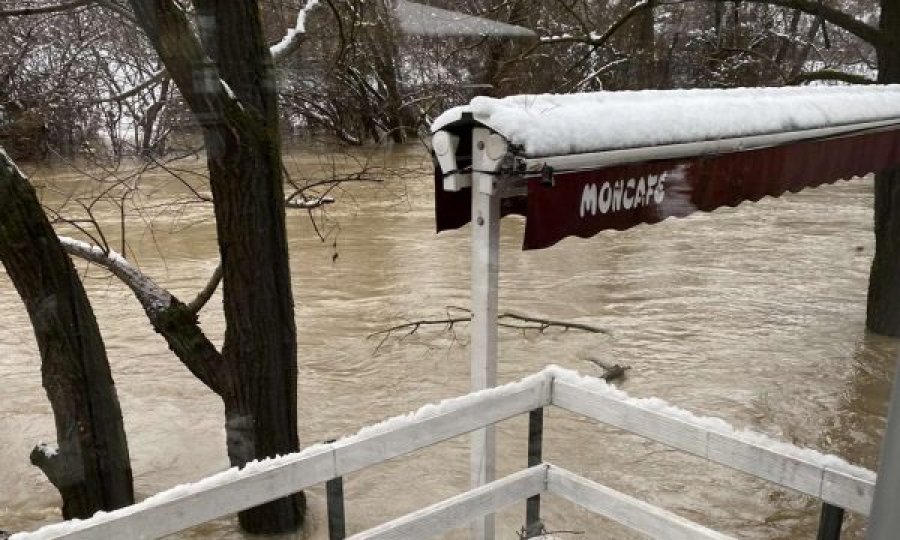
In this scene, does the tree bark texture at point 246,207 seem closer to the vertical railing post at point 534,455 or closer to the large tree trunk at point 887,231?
the vertical railing post at point 534,455

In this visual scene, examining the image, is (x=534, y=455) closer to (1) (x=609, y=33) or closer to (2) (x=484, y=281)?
(2) (x=484, y=281)

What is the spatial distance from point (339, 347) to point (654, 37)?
571cm

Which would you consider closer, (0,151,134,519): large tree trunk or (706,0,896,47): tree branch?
(0,151,134,519): large tree trunk

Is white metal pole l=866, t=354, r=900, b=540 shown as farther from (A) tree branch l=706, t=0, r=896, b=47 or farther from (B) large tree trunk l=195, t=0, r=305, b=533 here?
(A) tree branch l=706, t=0, r=896, b=47

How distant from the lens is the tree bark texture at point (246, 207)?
4.31 metres

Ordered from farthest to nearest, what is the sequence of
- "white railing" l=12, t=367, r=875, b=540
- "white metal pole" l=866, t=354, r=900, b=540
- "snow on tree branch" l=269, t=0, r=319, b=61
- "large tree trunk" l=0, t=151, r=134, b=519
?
"snow on tree branch" l=269, t=0, r=319, b=61 → "large tree trunk" l=0, t=151, r=134, b=519 → "white railing" l=12, t=367, r=875, b=540 → "white metal pole" l=866, t=354, r=900, b=540

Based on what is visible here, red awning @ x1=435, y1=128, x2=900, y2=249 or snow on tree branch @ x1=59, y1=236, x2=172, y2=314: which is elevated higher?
red awning @ x1=435, y1=128, x2=900, y2=249

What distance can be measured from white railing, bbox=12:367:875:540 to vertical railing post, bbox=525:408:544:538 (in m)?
0.06

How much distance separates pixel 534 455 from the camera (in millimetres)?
2998

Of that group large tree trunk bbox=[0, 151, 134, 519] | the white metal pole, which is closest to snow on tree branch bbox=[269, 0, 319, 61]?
large tree trunk bbox=[0, 151, 134, 519]

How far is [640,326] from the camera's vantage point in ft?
30.9

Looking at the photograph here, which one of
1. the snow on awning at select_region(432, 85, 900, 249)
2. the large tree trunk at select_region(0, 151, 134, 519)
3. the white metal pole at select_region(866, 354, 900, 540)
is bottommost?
the large tree trunk at select_region(0, 151, 134, 519)

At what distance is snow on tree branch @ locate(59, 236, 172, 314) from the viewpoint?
4.94 meters

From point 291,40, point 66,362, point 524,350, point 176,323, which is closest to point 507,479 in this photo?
point 176,323
